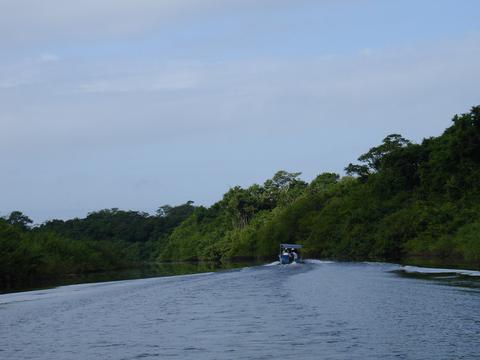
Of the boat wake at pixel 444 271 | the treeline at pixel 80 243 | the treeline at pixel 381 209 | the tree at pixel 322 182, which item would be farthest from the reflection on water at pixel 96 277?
the tree at pixel 322 182

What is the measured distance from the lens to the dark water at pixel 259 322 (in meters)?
17.9

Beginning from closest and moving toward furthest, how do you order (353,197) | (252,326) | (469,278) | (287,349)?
1. (287,349)
2. (252,326)
3. (469,278)
4. (353,197)

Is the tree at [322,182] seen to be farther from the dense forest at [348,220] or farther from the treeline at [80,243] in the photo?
the treeline at [80,243]

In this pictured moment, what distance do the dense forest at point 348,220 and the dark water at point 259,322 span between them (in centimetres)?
2179

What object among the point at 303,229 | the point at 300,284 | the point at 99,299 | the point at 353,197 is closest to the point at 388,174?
the point at 353,197

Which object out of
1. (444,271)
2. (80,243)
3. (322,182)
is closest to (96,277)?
(80,243)

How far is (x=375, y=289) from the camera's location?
3247 cm

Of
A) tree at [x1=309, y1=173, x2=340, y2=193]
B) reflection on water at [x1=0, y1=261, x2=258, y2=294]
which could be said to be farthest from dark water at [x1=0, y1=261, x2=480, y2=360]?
tree at [x1=309, y1=173, x2=340, y2=193]

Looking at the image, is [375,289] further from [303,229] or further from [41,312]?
[303,229]

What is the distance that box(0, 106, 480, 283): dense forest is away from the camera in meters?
62.7

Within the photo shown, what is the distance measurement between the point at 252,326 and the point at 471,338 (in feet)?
22.1

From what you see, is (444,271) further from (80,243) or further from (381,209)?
(80,243)

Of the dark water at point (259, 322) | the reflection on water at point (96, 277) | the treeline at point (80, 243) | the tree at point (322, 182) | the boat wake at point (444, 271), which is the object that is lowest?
the dark water at point (259, 322)

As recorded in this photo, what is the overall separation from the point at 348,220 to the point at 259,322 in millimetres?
65786
